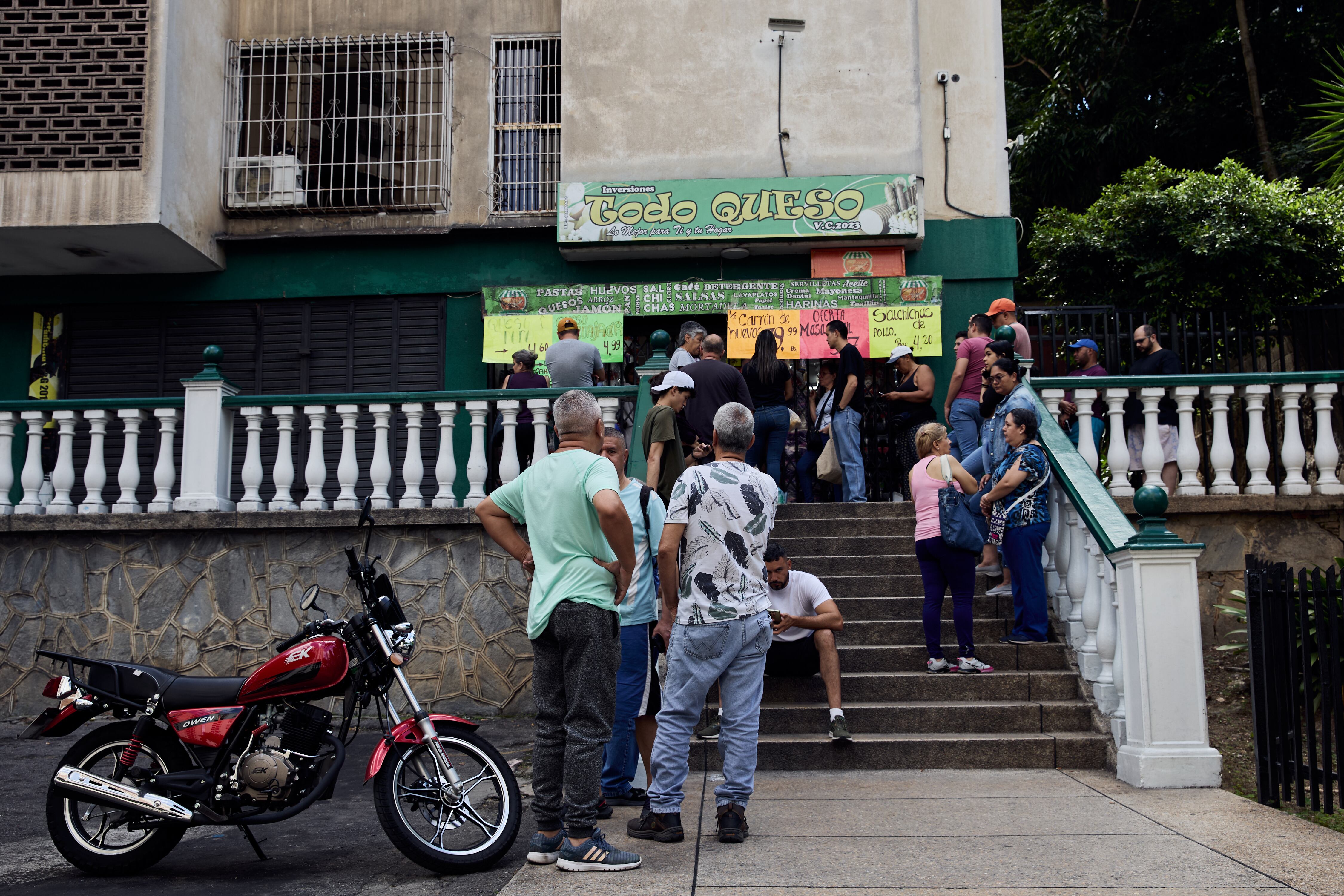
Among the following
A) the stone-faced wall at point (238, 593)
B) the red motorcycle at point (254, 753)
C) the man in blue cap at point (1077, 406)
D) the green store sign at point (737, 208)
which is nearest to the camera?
the red motorcycle at point (254, 753)

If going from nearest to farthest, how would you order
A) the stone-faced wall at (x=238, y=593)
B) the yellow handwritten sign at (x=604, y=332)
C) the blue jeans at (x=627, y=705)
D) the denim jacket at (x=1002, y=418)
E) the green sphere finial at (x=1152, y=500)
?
the blue jeans at (x=627, y=705), the green sphere finial at (x=1152, y=500), the denim jacket at (x=1002, y=418), the stone-faced wall at (x=238, y=593), the yellow handwritten sign at (x=604, y=332)

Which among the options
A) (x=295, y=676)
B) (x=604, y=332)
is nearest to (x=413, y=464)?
(x=604, y=332)

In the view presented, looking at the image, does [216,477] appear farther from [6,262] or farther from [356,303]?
[6,262]

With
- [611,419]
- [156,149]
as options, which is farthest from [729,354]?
[156,149]

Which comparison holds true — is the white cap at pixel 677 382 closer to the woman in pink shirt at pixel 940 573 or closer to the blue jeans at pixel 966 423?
the woman in pink shirt at pixel 940 573

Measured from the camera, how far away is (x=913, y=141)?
1173 cm

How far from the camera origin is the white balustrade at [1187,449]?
857 cm

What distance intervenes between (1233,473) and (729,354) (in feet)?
16.0

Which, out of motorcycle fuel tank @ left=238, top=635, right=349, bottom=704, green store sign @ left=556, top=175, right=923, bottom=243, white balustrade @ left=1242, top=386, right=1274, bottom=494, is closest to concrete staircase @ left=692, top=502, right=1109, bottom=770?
motorcycle fuel tank @ left=238, top=635, right=349, bottom=704

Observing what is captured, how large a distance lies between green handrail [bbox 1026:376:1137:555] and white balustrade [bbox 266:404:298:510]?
18.1 ft

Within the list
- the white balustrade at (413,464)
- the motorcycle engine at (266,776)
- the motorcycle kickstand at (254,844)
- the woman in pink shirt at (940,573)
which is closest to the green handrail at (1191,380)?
the woman in pink shirt at (940,573)

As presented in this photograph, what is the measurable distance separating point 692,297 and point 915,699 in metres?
6.15

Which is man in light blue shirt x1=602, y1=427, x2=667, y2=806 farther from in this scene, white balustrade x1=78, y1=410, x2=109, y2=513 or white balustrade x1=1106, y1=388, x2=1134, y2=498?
white balustrade x1=78, y1=410, x2=109, y2=513

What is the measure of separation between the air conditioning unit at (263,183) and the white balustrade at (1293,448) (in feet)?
32.0
